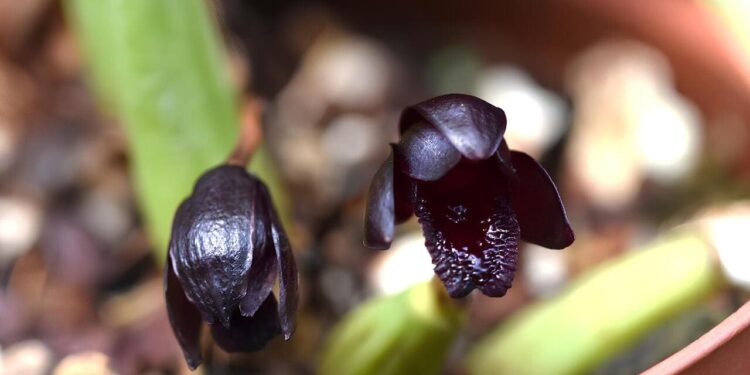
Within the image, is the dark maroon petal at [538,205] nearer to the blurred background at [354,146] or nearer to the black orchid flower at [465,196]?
the black orchid flower at [465,196]

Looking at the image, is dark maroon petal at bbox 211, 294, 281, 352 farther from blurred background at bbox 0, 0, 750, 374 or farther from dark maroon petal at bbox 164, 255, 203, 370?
blurred background at bbox 0, 0, 750, 374

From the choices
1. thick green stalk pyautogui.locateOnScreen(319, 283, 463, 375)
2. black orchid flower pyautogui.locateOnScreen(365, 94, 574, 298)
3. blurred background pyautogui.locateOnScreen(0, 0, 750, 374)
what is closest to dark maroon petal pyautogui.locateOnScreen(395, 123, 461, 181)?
black orchid flower pyautogui.locateOnScreen(365, 94, 574, 298)

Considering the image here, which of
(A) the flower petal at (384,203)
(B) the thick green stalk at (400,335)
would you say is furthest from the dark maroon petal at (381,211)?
(B) the thick green stalk at (400,335)

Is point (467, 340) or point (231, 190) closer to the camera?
point (231, 190)

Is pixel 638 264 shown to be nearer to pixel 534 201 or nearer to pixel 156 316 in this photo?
pixel 534 201

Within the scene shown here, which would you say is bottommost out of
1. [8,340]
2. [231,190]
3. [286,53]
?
[8,340]

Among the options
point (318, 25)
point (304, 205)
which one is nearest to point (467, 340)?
point (304, 205)

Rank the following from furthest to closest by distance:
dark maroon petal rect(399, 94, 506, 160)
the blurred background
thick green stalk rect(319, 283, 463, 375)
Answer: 1. the blurred background
2. thick green stalk rect(319, 283, 463, 375)
3. dark maroon petal rect(399, 94, 506, 160)
